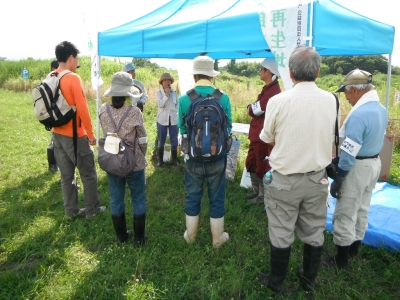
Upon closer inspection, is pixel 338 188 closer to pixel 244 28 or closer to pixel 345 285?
pixel 345 285

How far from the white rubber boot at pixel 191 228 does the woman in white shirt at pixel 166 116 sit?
264 cm

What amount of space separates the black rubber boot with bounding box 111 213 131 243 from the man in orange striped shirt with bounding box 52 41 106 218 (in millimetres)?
738

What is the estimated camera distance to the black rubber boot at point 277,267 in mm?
2276

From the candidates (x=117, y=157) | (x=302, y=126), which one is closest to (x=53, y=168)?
(x=117, y=157)

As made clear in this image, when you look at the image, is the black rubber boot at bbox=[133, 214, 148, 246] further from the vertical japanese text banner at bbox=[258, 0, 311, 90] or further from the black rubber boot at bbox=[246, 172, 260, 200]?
the vertical japanese text banner at bbox=[258, 0, 311, 90]

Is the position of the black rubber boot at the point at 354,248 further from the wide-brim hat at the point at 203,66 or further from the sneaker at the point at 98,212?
the sneaker at the point at 98,212

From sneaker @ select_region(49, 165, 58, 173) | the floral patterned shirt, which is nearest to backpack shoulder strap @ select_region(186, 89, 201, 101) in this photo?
the floral patterned shirt

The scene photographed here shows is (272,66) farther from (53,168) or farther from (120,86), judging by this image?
(53,168)

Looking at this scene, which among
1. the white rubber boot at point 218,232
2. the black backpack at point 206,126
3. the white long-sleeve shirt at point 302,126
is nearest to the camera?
the white long-sleeve shirt at point 302,126

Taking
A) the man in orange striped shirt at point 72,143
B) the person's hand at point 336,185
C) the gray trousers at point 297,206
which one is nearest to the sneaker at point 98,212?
the man in orange striped shirt at point 72,143

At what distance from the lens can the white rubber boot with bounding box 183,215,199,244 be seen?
117 inches

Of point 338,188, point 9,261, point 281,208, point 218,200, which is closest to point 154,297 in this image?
point 218,200

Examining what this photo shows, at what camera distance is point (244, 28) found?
130 inches

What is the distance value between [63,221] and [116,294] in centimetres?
150
